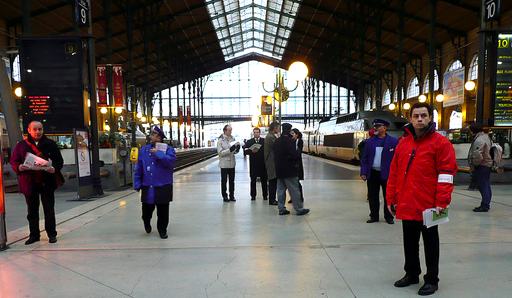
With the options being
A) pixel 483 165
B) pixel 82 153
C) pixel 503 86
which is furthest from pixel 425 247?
pixel 503 86

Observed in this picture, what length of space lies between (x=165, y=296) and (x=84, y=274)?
45.5 inches

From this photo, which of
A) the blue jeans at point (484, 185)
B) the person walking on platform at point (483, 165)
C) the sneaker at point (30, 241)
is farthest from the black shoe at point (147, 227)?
the blue jeans at point (484, 185)

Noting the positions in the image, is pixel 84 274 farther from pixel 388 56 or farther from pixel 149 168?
pixel 388 56

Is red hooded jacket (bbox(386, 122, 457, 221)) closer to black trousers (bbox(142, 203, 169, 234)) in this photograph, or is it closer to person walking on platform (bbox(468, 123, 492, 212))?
black trousers (bbox(142, 203, 169, 234))

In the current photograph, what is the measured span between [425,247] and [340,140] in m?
23.7

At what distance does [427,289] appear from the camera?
369 centimetres

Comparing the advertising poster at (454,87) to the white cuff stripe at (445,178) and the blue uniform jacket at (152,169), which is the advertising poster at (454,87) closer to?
the blue uniform jacket at (152,169)

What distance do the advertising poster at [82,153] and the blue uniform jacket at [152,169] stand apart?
424cm

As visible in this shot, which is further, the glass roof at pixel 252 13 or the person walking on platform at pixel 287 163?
the glass roof at pixel 252 13

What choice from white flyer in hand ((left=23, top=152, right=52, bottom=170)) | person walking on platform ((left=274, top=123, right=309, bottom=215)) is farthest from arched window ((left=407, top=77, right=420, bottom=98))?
white flyer in hand ((left=23, top=152, right=52, bottom=170))

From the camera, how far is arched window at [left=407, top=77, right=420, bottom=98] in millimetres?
40778

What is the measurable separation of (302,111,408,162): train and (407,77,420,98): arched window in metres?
11.1

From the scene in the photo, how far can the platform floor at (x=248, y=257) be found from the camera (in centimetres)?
390

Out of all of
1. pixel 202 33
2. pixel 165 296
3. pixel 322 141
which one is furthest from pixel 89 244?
pixel 202 33
